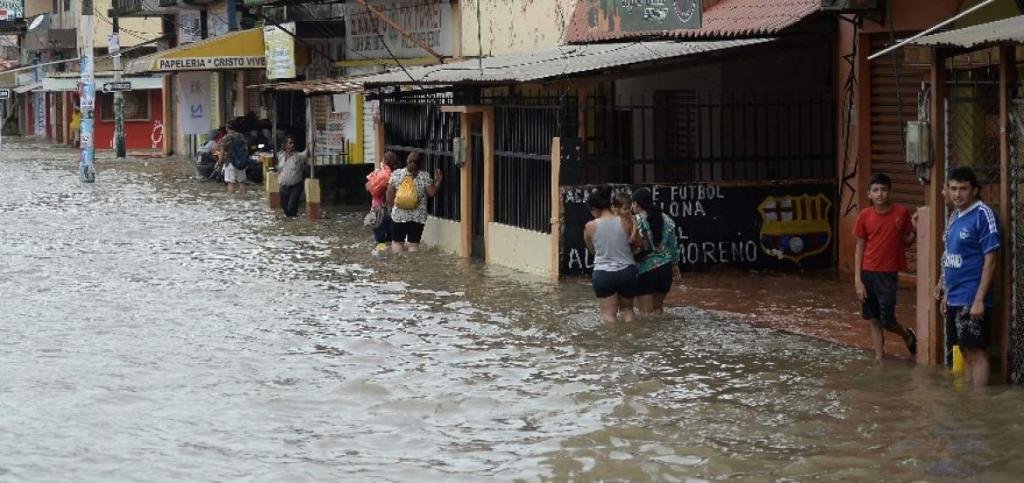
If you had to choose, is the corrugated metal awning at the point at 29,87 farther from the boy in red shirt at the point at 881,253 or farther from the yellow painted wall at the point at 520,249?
the boy in red shirt at the point at 881,253

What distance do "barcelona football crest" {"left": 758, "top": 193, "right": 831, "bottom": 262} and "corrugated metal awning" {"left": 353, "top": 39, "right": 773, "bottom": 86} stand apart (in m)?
1.83

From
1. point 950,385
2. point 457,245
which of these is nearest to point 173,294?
point 457,245

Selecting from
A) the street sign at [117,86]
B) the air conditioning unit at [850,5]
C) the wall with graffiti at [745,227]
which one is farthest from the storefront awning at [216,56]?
the air conditioning unit at [850,5]

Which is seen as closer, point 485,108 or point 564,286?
point 564,286

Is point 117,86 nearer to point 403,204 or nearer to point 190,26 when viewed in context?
point 190,26

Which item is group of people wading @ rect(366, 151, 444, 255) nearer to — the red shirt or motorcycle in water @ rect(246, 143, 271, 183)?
the red shirt

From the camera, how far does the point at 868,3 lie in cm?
1711

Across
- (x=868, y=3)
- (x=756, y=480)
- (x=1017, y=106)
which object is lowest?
(x=756, y=480)

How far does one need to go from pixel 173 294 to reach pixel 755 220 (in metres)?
6.38

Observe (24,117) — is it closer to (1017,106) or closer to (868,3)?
(868,3)

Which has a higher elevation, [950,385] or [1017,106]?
[1017,106]

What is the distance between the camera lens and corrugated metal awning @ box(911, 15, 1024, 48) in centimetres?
1088

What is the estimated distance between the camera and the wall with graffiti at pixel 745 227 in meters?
18.6

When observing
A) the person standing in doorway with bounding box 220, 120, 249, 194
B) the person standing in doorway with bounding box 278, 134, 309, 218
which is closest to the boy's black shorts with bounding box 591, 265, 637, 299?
the person standing in doorway with bounding box 278, 134, 309, 218
